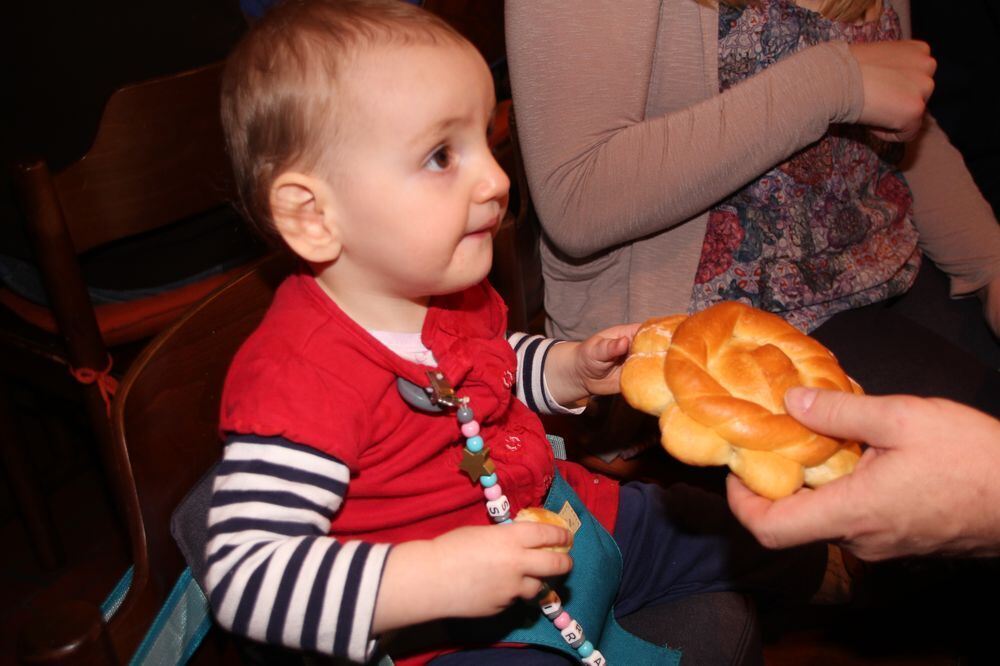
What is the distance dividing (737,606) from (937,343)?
0.63 m

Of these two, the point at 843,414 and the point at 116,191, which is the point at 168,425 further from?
the point at 116,191

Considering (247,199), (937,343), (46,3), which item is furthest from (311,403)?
(46,3)

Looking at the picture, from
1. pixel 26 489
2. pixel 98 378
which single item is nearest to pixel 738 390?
pixel 98 378

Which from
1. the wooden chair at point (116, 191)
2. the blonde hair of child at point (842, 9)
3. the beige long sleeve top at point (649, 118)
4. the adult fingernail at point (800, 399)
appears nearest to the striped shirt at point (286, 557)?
the adult fingernail at point (800, 399)

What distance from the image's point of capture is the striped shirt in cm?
76

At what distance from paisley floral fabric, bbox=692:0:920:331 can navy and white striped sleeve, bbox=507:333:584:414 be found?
0.95 feet

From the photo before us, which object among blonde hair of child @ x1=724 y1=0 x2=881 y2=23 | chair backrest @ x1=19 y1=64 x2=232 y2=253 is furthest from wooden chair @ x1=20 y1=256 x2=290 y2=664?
blonde hair of child @ x1=724 y1=0 x2=881 y2=23

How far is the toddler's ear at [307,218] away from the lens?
86cm

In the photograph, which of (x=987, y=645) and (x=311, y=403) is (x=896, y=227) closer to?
(x=987, y=645)

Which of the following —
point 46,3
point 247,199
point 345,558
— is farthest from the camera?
point 46,3

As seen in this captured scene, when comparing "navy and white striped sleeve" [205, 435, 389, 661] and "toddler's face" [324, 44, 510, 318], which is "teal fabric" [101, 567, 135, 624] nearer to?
"navy and white striped sleeve" [205, 435, 389, 661]

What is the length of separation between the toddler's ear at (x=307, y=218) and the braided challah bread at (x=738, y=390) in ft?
1.19

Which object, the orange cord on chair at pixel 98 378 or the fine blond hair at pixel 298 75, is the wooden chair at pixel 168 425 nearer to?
the fine blond hair at pixel 298 75

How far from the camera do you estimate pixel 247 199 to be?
928mm
